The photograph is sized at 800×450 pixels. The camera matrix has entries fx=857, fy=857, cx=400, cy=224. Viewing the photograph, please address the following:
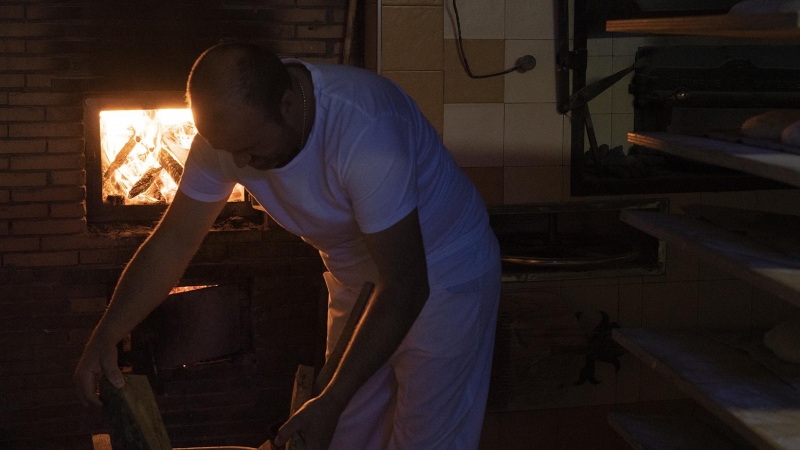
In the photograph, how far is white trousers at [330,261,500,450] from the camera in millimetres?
2033

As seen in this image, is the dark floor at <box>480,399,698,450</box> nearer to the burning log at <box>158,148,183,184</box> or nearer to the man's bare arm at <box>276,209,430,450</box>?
the burning log at <box>158,148,183,184</box>

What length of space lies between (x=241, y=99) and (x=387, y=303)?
47 centimetres

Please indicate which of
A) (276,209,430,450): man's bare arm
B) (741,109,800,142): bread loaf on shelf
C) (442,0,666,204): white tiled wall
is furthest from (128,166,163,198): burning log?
(741,109,800,142): bread loaf on shelf

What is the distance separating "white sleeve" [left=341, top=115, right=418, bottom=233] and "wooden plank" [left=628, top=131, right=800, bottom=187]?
22.3 inches

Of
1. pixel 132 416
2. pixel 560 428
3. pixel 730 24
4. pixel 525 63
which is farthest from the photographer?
pixel 560 428

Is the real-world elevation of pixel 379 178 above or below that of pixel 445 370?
above

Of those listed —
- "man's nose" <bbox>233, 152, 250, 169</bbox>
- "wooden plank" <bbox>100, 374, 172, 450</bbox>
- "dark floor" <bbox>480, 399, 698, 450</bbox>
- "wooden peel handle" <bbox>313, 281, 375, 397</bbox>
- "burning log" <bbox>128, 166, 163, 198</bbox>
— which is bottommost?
"dark floor" <bbox>480, 399, 698, 450</bbox>

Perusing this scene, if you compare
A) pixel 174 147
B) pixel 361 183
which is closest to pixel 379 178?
pixel 361 183

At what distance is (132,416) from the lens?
1.61 m

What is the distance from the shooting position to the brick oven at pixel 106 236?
306cm

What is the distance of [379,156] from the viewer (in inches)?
64.9

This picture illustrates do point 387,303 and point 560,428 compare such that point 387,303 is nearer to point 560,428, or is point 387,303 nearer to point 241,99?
point 241,99

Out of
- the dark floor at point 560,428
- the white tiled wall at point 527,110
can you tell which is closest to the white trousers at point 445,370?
the white tiled wall at point 527,110

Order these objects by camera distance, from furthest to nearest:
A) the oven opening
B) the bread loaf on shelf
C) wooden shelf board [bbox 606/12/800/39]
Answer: the oven opening < the bread loaf on shelf < wooden shelf board [bbox 606/12/800/39]
